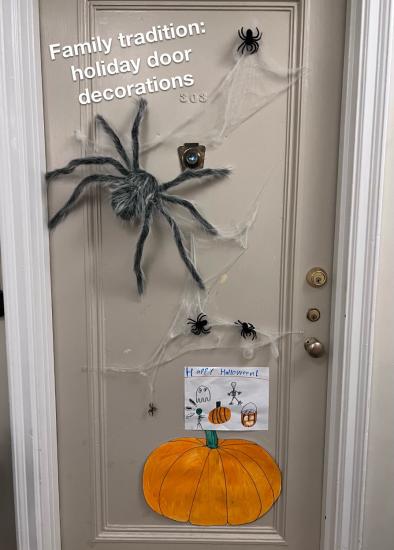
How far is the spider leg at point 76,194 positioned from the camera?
1054 mm

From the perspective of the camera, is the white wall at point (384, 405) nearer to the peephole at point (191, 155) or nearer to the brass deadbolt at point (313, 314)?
the brass deadbolt at point (313, 314)

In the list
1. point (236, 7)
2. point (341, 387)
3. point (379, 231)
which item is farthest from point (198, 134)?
point (341, 387)

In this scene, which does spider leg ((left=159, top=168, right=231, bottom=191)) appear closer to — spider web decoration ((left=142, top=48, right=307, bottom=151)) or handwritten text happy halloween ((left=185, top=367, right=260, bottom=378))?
spider web decoration ((left=142, top=48, right=307, bottom=151))

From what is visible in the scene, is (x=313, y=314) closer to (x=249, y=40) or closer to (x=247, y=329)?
(x=247, y=329)

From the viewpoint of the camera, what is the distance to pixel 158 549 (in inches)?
48.5

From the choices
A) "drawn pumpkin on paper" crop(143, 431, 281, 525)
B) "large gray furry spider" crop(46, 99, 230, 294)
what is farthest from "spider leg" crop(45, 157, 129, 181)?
"drawn pumpkin on paper" crop(143, 431, 281, 525)

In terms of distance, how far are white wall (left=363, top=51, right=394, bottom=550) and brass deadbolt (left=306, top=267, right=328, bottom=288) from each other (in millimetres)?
142

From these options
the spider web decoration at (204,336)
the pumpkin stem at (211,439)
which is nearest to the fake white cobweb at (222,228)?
the spider web decoration at (204,336)

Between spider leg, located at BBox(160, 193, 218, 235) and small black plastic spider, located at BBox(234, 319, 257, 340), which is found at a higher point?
spider leg, located at BBox(160, 193, 218, 235)

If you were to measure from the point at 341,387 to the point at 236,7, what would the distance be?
3.37ft

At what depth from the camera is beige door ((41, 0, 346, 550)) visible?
1.03 metres

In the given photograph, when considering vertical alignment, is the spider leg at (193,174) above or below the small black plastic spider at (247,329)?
above

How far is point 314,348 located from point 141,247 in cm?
56

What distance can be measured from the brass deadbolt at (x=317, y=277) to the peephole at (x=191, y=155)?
42cm
